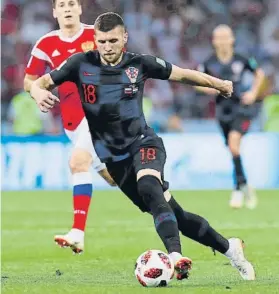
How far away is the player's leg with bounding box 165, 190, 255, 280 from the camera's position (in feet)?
23.4

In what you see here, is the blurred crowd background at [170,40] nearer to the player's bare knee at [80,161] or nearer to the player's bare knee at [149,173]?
the player's bare knee at [80,161]

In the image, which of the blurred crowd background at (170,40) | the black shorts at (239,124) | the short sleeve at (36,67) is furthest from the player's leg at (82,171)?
the blurred crowd background at (170,40)

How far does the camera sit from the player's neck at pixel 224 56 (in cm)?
1486

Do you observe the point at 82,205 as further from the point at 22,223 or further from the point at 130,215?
the point at 130,215

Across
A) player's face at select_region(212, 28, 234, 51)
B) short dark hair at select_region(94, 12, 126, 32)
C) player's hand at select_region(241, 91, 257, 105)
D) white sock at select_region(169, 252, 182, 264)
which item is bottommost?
player's hand at select_region(241, 91, 257, 105)

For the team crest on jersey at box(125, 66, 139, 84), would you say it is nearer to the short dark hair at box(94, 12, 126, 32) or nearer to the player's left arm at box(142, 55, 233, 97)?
the player's left arm at box(142, 55, 233, 97)

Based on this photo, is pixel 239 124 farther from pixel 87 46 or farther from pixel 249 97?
pixel 87 46

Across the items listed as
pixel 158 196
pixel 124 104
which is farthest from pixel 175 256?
pixel 124 104

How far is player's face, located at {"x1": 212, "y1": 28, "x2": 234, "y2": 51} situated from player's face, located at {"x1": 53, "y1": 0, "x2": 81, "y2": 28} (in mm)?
5236

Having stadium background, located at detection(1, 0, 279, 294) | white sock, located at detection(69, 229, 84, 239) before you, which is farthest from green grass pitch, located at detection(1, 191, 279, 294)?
white sock, located at detection(69, 229, 84, 239)

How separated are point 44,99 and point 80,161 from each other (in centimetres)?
223

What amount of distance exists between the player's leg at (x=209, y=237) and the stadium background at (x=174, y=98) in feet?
36.7

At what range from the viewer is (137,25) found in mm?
22828

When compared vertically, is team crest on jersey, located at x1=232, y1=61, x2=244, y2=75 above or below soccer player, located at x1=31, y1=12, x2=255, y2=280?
below
